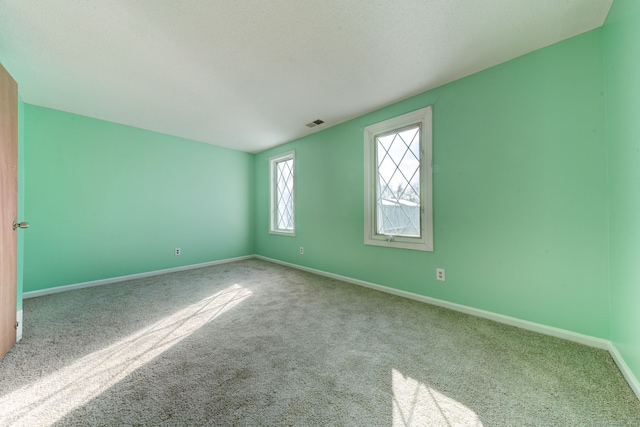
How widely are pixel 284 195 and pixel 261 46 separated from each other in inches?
108

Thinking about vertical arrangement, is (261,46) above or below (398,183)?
above

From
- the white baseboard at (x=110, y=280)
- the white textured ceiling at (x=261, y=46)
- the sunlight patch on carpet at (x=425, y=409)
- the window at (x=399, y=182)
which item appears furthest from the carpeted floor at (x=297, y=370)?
the white textured ceiling at (x=261, y=46)

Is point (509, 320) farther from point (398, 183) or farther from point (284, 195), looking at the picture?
point (284, 195)

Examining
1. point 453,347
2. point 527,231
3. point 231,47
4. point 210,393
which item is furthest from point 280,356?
point 231,47

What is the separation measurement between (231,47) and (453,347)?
269cm

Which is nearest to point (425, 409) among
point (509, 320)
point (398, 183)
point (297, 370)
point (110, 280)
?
point (297, 370)

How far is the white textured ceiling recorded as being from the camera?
1.42 m

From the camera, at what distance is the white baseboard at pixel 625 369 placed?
114cm

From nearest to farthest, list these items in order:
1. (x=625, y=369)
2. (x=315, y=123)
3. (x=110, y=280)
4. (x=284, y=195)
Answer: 1. (x=625, y=369)
2. (x=110, y=280)
3. (x=315, y=123)
4. (x=284, y=195)

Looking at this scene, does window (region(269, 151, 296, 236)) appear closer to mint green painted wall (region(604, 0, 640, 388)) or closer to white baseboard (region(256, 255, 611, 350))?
white baseboard (region(256, 255, 611, 350))

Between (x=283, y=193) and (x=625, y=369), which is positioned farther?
(x=283, y=193)

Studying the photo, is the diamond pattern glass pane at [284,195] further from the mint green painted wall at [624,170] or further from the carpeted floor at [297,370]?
the mint green painted wall at [624,170]

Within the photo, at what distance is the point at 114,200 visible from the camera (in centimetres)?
312

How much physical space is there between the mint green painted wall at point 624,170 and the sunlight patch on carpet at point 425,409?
95 cm
